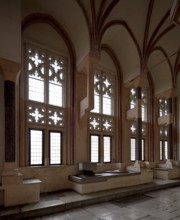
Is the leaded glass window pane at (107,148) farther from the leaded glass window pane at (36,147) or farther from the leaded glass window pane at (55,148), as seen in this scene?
the leaded glass window pane at (36,147)

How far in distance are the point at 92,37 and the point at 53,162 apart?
4524 mm

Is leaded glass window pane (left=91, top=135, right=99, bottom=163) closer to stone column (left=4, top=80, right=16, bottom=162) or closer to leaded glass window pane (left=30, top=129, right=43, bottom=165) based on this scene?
leaded glass window pane (left=30, top=129, right=43, bottom=165)

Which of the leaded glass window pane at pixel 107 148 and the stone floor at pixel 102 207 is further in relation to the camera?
the leaded glass window pane at pixel 107 148

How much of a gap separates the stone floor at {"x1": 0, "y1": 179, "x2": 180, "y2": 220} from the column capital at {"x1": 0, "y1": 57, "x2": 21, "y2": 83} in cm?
321

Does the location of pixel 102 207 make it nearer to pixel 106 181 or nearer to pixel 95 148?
pixel 106 181

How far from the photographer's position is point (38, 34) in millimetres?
6418

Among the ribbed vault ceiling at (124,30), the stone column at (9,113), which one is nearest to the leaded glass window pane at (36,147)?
the stone column at (9,113)

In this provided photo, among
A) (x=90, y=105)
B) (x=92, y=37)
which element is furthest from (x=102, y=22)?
(x=90, y=105)

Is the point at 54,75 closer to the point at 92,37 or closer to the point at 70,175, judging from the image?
the point at 92,37

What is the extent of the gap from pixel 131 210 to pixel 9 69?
4.77 m

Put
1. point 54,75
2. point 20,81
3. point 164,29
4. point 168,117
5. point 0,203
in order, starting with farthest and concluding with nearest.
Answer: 1. point 168,117
2. point 164,29
3. point 54,75
4. point 20,81
5. point 0,203

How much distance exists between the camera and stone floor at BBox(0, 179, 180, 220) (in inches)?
165

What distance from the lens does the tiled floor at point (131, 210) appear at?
4207 millimetres

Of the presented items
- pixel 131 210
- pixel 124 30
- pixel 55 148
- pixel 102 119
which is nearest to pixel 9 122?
pixel 55 148
